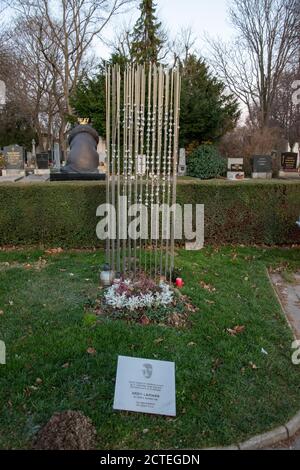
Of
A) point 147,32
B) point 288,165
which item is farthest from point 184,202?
point 147,32

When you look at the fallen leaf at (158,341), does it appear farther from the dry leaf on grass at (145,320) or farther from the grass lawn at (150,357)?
the dry leaf on grass at (145,320)

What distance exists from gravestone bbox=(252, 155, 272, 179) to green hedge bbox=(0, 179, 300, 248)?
44.4ft

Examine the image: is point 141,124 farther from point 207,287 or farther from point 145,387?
point 145,387

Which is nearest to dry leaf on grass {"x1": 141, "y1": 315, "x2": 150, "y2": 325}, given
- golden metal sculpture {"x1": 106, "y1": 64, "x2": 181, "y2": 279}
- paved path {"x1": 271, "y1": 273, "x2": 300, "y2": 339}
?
golden metal sculpture {"x1": 106, "y1": 64, "x2": 181, "y2": 279}

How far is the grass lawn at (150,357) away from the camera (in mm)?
2725

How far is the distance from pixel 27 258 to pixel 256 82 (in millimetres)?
28463

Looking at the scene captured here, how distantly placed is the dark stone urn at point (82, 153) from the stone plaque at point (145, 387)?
26.8 ft

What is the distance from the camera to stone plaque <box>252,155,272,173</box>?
21016mm

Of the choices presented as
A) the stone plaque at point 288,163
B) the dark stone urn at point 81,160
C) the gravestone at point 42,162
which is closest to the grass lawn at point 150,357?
the dark stone urn at point 81,160

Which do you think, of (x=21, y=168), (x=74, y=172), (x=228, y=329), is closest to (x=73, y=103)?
(x=21, y=168)

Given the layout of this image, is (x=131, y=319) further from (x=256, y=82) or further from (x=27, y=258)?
(x=256, y=82)

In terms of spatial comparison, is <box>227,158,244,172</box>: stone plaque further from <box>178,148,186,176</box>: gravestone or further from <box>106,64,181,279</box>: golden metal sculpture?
<box>106,64,181,279</box>: golden metal sculpture

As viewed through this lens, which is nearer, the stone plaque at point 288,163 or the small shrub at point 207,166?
the small shrub at point 207,166

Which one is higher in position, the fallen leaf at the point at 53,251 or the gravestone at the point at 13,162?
the gravestone at the point at 13,162
